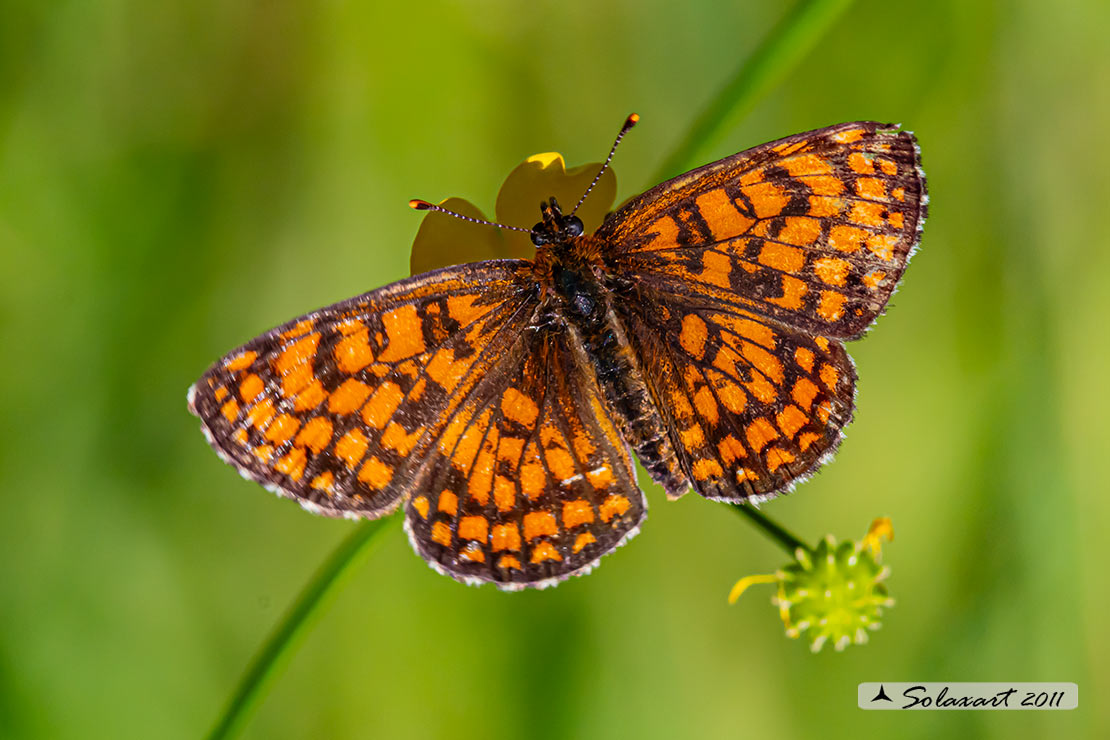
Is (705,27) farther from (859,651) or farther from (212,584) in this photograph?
(212,584)

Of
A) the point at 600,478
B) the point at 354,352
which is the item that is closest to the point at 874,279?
the point at 600,478

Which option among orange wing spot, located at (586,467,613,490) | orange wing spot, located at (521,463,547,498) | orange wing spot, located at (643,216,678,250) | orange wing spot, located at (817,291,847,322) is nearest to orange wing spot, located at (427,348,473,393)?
orange wing spot, located at (521,463,547,498)

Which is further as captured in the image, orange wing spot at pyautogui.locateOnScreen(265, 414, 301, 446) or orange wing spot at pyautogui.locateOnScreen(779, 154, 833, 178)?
orange wing spot at pyautogui.locateOnScreen(779, 154, 833, 178)

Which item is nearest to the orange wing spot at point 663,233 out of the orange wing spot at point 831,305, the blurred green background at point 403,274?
the orange wing spot at point 831,305

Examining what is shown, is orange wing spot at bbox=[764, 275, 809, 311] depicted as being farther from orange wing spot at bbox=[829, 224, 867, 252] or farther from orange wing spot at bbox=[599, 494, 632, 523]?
orange wing spot at bbox=[599, 494, 632, 523]

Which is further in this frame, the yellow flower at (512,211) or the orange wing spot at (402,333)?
the yellow flower at (512,211)

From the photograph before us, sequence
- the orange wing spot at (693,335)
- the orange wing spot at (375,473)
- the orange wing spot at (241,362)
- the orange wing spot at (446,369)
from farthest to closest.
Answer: the orange wing spot at (693,335) < the orange wing spot at (446,369) < the orange wing spot at (375,473) < the orange wing spot at (241,362)

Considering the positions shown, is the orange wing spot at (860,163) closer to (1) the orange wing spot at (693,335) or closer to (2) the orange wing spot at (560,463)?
(1) the orange wing spot at (693,335)
